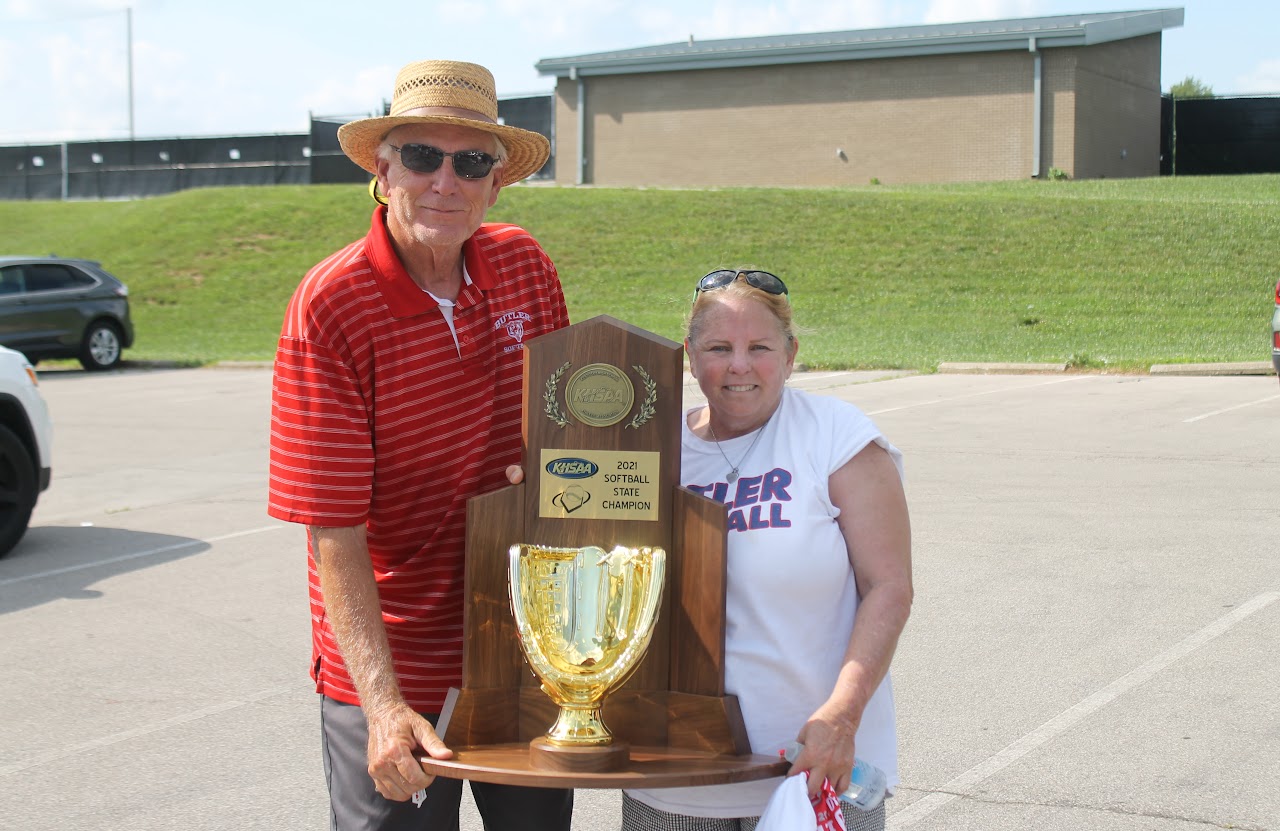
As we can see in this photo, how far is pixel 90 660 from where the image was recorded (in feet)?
19.1

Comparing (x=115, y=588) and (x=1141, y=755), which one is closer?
(x=1141, y=755)

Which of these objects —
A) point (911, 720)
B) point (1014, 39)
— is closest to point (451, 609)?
point (911, 720)

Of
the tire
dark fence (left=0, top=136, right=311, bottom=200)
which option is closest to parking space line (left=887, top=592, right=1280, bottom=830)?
the tire

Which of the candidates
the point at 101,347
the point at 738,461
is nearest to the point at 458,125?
the point at 738,461

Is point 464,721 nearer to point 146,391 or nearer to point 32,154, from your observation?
point 146,391

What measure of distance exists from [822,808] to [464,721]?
0.62 m

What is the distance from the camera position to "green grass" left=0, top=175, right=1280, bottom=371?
20797mm

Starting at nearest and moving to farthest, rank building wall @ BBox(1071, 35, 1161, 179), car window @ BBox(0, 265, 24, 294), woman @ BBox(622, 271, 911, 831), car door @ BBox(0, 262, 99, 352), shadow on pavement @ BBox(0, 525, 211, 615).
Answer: woman @ BBox(622, 271, 911, 831), shadow on pavement @ BBox(0, 525, 211, 615), car door @ BBox(0, 262, 99, 352), car window @ BBox(0, 265, 24, 294), building wall @ BBox(1071, 35, 1161, 179)

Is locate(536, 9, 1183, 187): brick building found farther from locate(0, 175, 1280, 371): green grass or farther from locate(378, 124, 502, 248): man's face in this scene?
→ locate(378, 124, 502, 248): man's face

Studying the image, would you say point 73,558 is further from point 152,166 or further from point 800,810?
point 152,166

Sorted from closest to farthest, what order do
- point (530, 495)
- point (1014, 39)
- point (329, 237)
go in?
point (530, 495)
point (329, 237)
point (1014, 39)

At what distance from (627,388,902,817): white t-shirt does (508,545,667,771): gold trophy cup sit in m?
0.21

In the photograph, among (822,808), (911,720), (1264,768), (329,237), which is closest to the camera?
(822,808)

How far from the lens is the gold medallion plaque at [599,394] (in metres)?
2.41
